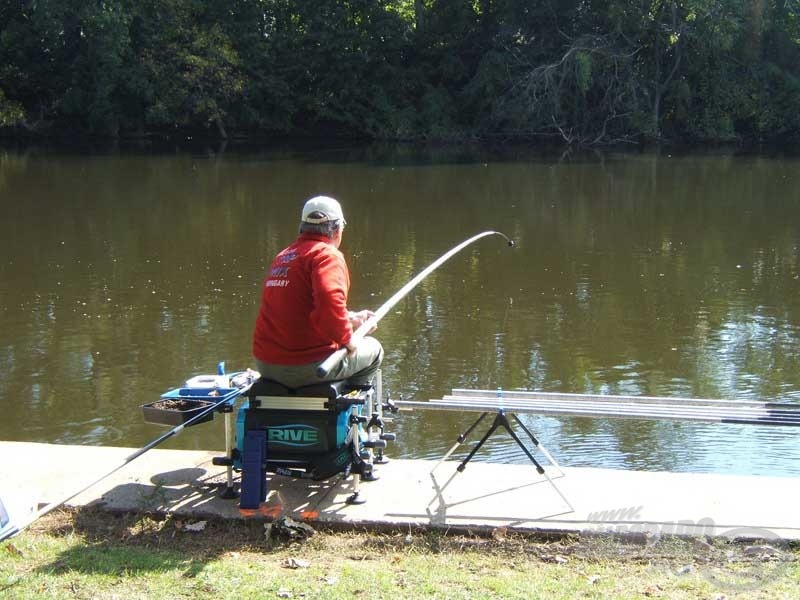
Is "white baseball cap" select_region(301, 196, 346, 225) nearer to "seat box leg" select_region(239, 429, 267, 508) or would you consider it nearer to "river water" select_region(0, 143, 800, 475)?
"seat box leg" select_region(239, 429, 267, 508)

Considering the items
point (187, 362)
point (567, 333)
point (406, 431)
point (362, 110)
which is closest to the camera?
point (406, 431)

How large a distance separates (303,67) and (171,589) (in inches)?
1265

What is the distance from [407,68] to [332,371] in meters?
31.7

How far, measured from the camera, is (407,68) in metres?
34.5

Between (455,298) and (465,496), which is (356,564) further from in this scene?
(455,298)

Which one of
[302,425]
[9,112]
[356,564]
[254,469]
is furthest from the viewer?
[9,112]

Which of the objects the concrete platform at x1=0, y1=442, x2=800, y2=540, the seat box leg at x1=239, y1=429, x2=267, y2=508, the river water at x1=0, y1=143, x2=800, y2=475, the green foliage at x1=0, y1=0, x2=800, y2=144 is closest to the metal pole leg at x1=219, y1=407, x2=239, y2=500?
the concrete platform at x1=0, y1=442, x2=800, y2=540

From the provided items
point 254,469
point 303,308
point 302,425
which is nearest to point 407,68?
point 303,308

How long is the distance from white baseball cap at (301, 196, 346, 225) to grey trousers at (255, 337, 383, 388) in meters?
0.53

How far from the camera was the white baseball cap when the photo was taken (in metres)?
4.00

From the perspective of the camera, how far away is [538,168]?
23734 millimetres

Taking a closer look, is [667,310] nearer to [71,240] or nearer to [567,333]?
[567,333]

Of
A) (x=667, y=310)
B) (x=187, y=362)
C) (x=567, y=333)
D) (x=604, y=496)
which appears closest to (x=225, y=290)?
(x=187, y=362)

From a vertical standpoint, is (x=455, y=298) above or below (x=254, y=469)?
below
